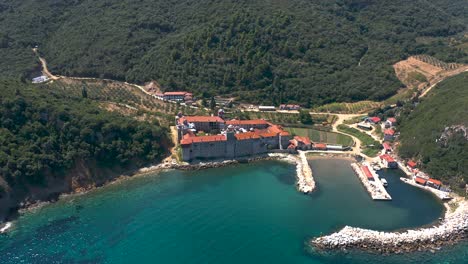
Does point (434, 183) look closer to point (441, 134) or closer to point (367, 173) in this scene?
point (367, 173)

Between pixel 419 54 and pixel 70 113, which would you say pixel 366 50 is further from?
pixel 70 113

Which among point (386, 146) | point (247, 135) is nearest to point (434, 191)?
point (386, 146)

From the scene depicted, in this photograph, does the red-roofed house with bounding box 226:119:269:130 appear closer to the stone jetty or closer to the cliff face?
the stone jetty

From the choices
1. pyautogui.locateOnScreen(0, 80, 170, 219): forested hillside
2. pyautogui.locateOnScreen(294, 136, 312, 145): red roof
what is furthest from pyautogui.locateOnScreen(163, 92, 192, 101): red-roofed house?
pyautogui.locateOnScreen(294, 136, 312, 145): red roof

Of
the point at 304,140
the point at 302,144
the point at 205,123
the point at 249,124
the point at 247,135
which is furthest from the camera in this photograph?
the point at 249,124

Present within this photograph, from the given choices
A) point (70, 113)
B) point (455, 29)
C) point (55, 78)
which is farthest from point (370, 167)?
point (455, 29)

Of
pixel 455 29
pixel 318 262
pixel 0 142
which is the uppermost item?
pixel 455 29

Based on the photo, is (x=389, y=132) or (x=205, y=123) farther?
(x=205, y=123)
